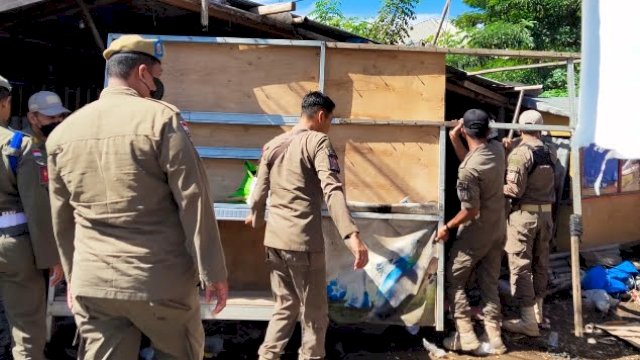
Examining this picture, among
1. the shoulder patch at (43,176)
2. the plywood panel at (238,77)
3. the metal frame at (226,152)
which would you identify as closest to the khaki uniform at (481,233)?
the plywood panel at (238,77)

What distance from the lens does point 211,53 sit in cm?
503

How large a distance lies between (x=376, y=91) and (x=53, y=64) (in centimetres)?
394

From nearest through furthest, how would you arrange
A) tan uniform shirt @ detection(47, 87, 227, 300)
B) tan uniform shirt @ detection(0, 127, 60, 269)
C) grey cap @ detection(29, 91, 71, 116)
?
1. tan uniform shirt @ detection(47, 87, 227, 300)
2. tan uniform shirt @ detection(0, 127, 60, 269)
3. grey cap @ detection(29, 91, 71, 116)

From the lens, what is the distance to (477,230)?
5043 millimetres

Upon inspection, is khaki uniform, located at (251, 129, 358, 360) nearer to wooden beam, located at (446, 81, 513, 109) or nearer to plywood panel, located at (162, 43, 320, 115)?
plywood panel, located at (162, 43, 320, 115)

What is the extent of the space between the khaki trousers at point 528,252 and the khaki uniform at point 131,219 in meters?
3.80

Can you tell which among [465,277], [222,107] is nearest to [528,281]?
[465,277]

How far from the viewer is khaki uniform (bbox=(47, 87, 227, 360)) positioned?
2562 millimetres

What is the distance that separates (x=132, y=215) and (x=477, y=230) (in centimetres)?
329

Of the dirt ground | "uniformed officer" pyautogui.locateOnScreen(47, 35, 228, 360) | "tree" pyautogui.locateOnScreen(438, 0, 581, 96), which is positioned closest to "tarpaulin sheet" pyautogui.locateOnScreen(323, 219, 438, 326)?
the dirt ground

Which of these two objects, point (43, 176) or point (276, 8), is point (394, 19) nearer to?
point (276, 8)

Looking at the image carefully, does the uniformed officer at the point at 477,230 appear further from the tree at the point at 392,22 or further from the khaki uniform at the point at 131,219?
the tree at the point at 392,22

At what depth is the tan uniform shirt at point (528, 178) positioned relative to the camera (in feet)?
18.4

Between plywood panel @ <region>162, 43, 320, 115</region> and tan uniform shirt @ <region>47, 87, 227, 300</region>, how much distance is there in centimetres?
239
